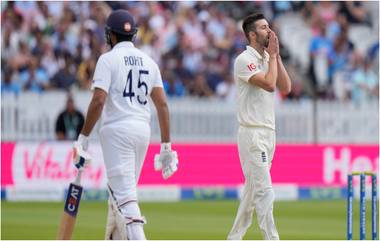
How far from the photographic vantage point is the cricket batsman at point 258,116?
34.0 feet

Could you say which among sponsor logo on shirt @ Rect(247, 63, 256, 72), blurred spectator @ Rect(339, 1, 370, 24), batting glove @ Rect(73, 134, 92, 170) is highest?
blurred spectator @ Rect(339, 1, 370, 24)

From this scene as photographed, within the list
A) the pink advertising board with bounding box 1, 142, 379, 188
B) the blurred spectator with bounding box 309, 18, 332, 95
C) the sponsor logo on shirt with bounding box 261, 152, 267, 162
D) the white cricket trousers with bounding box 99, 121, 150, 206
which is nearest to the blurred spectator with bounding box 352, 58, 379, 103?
the blurred spectator with bounding box 309, 18, 332, 95

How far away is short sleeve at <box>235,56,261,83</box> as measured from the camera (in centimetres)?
1042

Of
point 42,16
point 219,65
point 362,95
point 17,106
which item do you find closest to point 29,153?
point 17,106

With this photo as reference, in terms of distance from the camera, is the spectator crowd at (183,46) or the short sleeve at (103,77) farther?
the spectator crowd at (183,46)

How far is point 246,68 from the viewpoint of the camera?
34.2 ft

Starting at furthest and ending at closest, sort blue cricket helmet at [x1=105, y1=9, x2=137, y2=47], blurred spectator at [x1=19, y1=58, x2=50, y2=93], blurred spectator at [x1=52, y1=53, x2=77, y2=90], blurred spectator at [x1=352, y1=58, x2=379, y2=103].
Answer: blurred spectator at [x1=352, y1=58, x2=379, y2=103] → blurred spectator at [x1=52, y1=53, x2=77, y2=90] → blurred spectator at [x1=19, y1=58, x2=50, y2=93] → blue cricket helmet at [x1=105, y1=9, x2=137, y2=47]

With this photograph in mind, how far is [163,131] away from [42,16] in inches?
496

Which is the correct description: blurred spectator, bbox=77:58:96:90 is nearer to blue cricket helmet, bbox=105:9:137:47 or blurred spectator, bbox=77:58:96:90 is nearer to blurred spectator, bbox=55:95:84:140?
blurred spectator, bbox=55:95:84:140

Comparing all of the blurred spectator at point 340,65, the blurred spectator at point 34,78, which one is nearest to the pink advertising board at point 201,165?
the blurred spectator at point 34,78

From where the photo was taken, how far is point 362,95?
76.9ft

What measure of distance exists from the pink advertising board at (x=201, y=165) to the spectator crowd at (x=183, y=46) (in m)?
1.67

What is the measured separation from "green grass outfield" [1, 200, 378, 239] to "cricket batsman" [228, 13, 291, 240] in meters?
2.39

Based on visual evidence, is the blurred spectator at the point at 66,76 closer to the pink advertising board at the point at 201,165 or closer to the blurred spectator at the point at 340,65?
the pink advertising board at the point at 201,165
